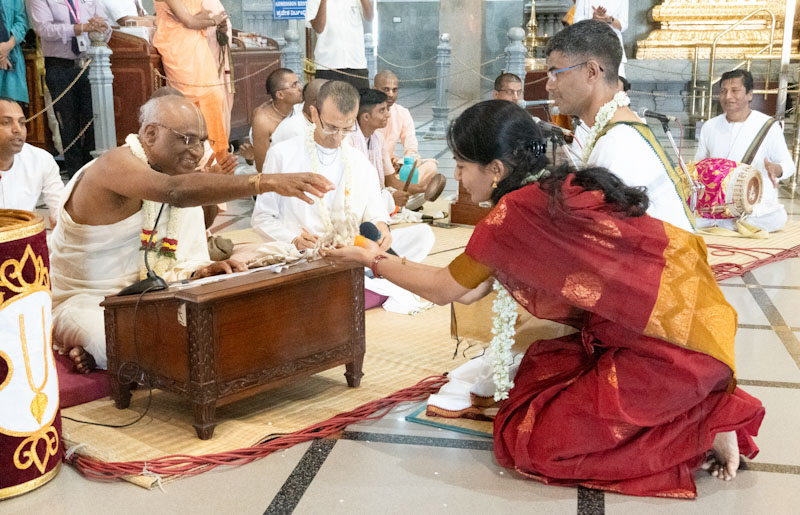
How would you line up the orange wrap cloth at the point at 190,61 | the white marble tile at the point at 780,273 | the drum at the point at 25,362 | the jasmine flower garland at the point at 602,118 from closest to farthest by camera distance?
the drum at the point at 25,362, the jasmine flower garland at the point at 602,118, the white marble tile at the point at 780,273, the orange wrap cloth at the point at 190,61

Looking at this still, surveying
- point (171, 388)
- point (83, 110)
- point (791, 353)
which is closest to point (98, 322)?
point (171, 388)

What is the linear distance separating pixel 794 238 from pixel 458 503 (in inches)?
177

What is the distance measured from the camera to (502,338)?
2824 mm

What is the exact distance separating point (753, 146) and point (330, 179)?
342 centimetres

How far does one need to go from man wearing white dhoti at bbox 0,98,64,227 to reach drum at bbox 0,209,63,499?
1.84 metres

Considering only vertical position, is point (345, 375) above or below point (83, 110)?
below

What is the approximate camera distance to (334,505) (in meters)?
2.48

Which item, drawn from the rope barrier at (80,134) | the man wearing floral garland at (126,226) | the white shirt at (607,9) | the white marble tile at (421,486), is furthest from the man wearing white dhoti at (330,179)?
the white shirt at (607,9)

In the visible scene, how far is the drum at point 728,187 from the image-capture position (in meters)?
6.13

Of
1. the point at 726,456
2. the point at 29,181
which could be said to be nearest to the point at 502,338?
the point at 726,456

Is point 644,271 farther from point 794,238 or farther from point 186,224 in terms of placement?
point 794,238

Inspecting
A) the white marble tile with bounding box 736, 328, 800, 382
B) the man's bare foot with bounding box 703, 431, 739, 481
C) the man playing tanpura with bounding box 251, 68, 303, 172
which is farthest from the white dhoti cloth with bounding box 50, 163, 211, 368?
the man playing tanpura with bounding box 251, 68, 303, 172

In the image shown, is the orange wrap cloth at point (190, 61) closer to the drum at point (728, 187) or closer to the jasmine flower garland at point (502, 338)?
the drum at point (728, 187)

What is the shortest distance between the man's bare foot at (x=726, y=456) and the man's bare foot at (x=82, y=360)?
2220 millimetres
